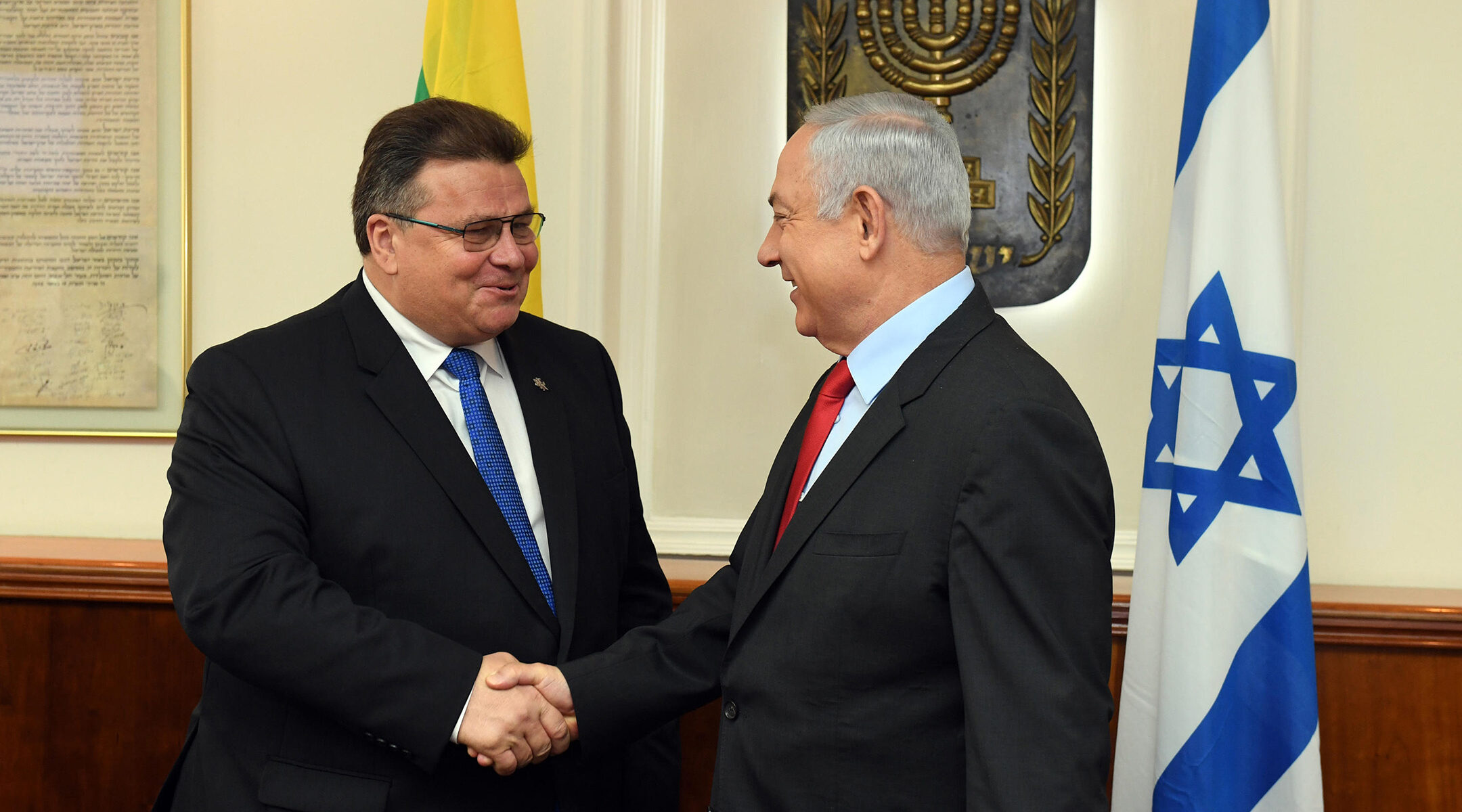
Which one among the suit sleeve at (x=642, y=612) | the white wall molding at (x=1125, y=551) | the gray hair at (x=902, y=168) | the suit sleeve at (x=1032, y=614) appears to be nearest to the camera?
the suit sleeve at (x=1032, y=614)

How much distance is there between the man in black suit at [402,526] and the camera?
1661mm

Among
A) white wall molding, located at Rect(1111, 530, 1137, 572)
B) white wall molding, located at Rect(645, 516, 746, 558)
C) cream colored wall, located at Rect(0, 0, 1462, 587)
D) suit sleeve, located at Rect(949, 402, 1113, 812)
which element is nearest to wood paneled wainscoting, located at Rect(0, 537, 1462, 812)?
white wall molding, located at Rect(1111, 530, 1137, 572)

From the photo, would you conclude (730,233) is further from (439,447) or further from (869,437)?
(869,437)

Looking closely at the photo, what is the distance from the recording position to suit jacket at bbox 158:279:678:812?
65.0 inches

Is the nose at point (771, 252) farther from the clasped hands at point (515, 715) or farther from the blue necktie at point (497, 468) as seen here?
the clasped hands at point (515, 715)

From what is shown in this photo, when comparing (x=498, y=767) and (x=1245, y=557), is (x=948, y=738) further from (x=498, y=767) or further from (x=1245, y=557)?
(x=1245, y=557)

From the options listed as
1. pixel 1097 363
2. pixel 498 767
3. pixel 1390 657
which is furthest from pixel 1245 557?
pixel 498 767

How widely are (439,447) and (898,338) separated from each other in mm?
770

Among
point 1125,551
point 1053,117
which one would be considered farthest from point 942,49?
point 1125,551

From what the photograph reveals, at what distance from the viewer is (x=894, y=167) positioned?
1587 mm

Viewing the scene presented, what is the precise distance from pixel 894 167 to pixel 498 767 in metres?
1.08

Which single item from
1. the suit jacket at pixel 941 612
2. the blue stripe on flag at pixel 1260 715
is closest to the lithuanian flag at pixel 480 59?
the suit jacket at pixel 941 612

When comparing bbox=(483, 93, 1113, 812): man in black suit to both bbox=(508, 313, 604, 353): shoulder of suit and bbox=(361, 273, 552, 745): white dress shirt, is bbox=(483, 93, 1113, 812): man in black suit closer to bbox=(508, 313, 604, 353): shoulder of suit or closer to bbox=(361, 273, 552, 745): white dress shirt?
bbox=(361, 273, 552, 745): white dress shirt

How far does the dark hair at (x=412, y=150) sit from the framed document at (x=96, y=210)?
1.47 m
